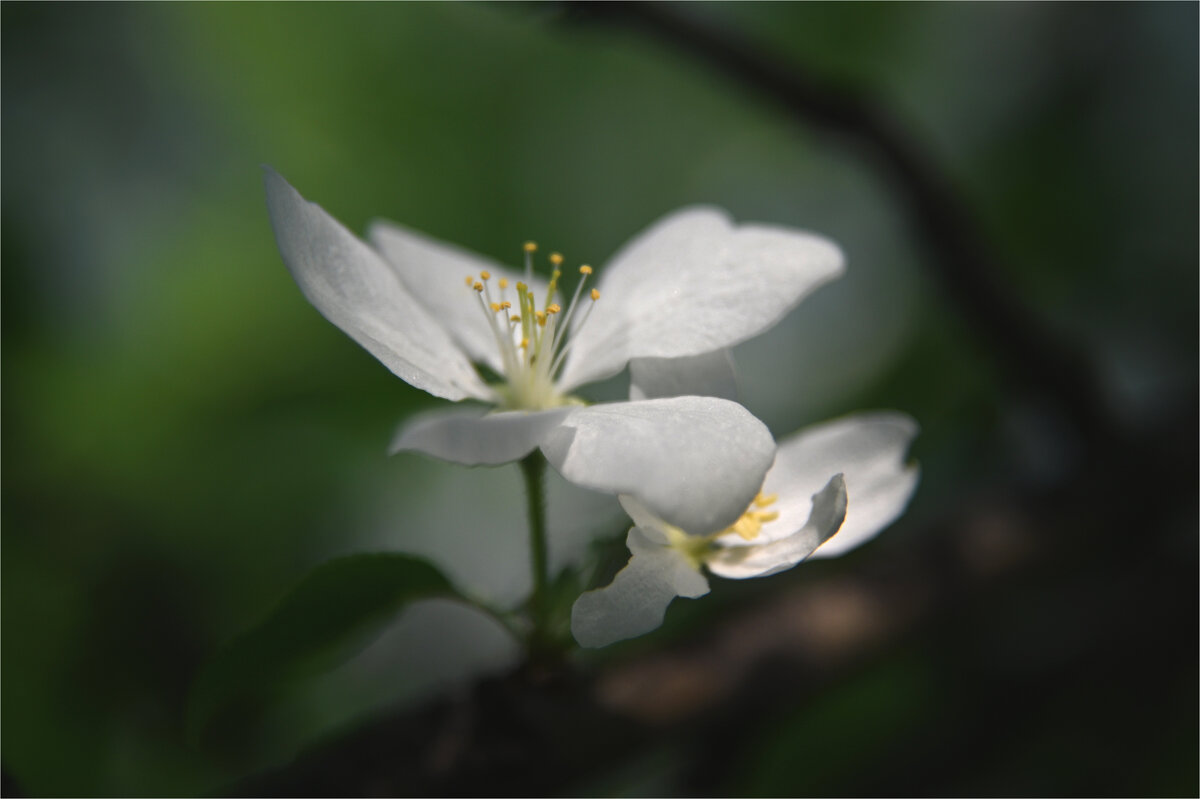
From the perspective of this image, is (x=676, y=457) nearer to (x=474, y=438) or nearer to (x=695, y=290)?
(x=474, y=438)

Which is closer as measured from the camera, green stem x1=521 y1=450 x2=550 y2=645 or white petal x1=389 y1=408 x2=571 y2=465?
white petal x1=389 y1=408 x2=571 y2=465

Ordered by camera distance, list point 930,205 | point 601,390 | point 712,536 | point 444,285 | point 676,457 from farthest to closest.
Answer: point 601,390, point 930,205, point 444,285, point 712,536, point 676,457

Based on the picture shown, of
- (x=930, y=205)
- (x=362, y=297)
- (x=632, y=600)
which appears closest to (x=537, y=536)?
(x=632, y=600)

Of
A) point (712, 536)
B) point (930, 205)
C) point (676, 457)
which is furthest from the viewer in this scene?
point (930, 205)

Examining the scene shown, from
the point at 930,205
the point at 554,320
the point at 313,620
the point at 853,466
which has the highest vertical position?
the point at 930,205

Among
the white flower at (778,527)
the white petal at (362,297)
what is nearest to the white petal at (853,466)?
the white flower at (778,527)

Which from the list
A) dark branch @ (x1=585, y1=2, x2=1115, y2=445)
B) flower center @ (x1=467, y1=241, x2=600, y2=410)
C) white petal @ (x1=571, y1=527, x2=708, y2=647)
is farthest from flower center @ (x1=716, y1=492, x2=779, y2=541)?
dark branch @ (x1=585, y1=2, x2=1115, y2=445)

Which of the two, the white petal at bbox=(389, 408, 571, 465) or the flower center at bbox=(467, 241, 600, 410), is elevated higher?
the flower center at bbox=(467, 241, 600, 410)

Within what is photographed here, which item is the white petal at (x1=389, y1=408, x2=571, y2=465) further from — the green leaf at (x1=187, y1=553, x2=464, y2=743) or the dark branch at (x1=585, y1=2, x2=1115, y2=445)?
the dark branch at (x1=585, y1=2, x2=1115, y2=445)
